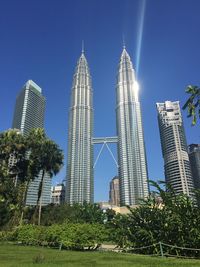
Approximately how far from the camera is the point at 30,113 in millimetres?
175500

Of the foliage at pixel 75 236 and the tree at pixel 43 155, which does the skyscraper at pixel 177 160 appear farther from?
the foliage at pixel 75 236

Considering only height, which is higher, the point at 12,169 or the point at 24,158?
the point at 24,158

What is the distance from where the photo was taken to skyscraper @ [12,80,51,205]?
166375 millimetres

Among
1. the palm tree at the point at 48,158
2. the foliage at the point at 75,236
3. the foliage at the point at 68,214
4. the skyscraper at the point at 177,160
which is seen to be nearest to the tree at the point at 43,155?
the palm tree at the point at 48,158

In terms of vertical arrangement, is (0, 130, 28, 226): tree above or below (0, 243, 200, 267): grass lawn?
above

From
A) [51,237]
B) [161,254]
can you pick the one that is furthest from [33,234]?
[161,254]

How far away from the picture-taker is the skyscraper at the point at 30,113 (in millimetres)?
166375

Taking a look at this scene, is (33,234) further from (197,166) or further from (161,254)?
(197,166)

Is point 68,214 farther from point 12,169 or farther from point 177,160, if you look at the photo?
point 177,160

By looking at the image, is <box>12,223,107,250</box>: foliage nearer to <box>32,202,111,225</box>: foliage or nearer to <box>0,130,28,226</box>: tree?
<box>0,130,28,226</box>: tree

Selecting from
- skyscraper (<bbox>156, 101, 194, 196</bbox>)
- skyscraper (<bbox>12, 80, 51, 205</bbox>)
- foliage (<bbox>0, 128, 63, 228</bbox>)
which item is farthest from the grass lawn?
skyscraper (<bbox>156, 101, 194, 196</bbox>)

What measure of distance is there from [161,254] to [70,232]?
9.42 meters

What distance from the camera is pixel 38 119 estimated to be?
587ft

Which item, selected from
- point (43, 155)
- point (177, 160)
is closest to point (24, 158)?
point (43, 155)
